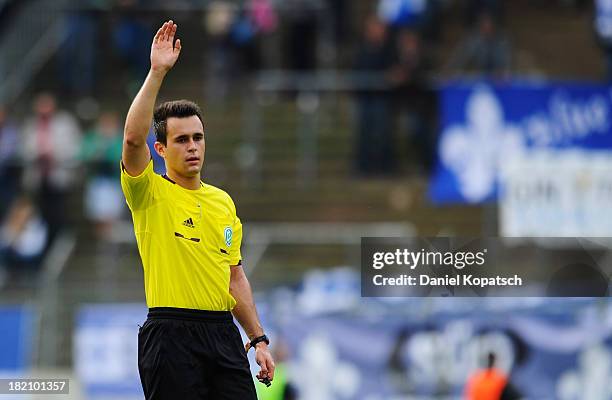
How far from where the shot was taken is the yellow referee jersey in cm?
791

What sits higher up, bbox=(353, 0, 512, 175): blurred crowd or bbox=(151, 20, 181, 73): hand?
bbox=(353, 0, 512, 175): blurred crowd

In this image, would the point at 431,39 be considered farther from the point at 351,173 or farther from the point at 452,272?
the point at 452,272

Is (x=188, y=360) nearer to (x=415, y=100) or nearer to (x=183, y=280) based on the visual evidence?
(x=183, y=280)

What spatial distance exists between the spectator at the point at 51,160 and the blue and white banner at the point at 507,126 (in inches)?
203

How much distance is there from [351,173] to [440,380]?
255 inches

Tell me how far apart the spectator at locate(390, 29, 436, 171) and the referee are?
12.6m

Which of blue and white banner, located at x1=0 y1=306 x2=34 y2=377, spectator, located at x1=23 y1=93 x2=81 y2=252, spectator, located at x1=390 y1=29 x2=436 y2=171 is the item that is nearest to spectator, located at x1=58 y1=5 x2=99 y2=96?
spectator, located at x1=23 y1=93 x2=81 y2=252

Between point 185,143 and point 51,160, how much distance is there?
13300 mm

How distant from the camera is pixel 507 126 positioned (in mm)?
19703

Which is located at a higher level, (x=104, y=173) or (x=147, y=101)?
(x=104, y=173)

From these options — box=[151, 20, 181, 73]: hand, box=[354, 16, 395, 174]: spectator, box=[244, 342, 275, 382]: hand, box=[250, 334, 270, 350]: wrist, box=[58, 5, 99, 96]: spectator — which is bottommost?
box=[244, 342, 275, 382]: hand

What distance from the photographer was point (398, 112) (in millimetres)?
20891

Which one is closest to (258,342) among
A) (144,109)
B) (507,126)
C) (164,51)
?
(144,109)

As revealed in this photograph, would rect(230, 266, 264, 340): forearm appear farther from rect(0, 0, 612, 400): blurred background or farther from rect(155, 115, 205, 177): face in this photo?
rect(0, 0, 612, 400): blurred background
